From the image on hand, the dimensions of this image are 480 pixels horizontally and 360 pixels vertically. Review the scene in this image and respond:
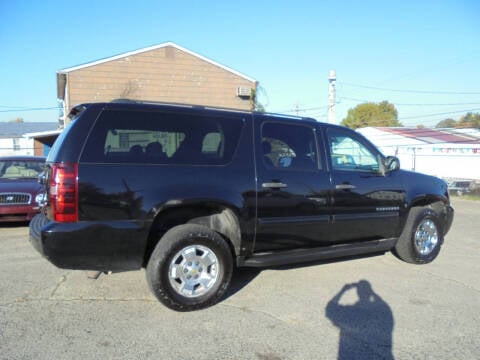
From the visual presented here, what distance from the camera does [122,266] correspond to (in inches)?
146

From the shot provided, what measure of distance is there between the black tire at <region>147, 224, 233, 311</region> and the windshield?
5.61 m

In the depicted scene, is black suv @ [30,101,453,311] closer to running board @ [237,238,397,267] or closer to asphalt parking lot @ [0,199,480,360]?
running board @ [237,238,397,267]

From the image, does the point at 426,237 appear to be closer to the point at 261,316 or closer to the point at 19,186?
the point at 261,316

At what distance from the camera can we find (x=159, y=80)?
2328cm

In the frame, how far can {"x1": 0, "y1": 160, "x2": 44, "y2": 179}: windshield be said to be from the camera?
8.23 meters

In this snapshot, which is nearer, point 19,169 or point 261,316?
point 261,316

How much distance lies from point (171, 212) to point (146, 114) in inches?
38.4

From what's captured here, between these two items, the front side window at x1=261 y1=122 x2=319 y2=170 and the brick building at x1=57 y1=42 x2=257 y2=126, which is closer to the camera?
the front side window at x1=261 y1=122 x2=319 y2=170

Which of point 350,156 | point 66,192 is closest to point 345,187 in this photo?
point 350,156

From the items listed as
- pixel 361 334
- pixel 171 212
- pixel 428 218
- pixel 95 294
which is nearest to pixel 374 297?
pixel 361 334

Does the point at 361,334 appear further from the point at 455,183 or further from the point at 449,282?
the point at 455,183

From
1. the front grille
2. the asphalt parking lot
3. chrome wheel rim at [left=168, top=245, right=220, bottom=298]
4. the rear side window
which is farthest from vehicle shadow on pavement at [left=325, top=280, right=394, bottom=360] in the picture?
the front grille

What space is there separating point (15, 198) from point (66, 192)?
4894 mm

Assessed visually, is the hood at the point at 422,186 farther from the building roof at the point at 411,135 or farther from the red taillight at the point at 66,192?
the building roof at the point at 411,135
